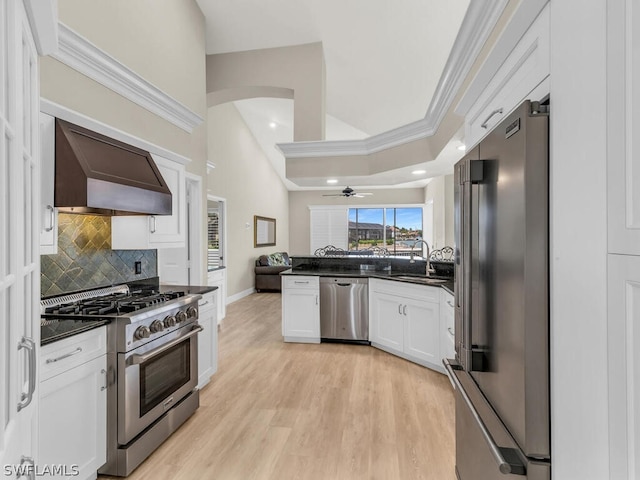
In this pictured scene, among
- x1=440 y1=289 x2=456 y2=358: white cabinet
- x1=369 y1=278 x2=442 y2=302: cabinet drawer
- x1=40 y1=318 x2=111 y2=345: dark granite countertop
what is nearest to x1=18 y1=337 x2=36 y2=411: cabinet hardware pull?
x1=40 y1=318 x2=111 y2=345: dark granite countertop

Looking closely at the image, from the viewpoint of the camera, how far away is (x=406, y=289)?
3.76m

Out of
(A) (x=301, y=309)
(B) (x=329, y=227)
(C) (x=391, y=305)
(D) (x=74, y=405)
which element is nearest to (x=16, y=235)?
(D) (x=74, y=405)

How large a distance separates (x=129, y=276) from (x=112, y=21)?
1949mm

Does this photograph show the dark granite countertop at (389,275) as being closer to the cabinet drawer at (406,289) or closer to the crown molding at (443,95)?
the cabinet drawer at (406,289)

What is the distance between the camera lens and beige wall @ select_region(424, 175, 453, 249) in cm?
672

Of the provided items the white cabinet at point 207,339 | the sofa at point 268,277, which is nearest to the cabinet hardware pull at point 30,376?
the white cabinet at point 207,339

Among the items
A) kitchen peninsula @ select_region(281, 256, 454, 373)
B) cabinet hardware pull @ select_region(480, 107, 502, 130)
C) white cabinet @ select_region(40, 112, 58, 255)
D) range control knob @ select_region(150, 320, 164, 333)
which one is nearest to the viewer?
cabinet hardware pull @ select_region(480, 107, 502, 130)

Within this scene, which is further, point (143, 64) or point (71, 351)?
point (143, 64)

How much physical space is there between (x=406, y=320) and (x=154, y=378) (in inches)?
101

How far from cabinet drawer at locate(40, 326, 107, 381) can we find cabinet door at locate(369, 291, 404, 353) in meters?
2.90

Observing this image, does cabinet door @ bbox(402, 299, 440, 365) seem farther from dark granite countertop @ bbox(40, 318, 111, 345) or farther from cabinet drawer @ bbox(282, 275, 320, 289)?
dark granite countertop @ bbox(40, 318, 111, 345)

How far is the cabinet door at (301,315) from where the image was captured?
439cm

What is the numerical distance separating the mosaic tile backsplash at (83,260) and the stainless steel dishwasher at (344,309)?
2.31 m

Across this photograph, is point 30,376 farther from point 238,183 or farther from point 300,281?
point 238,183
